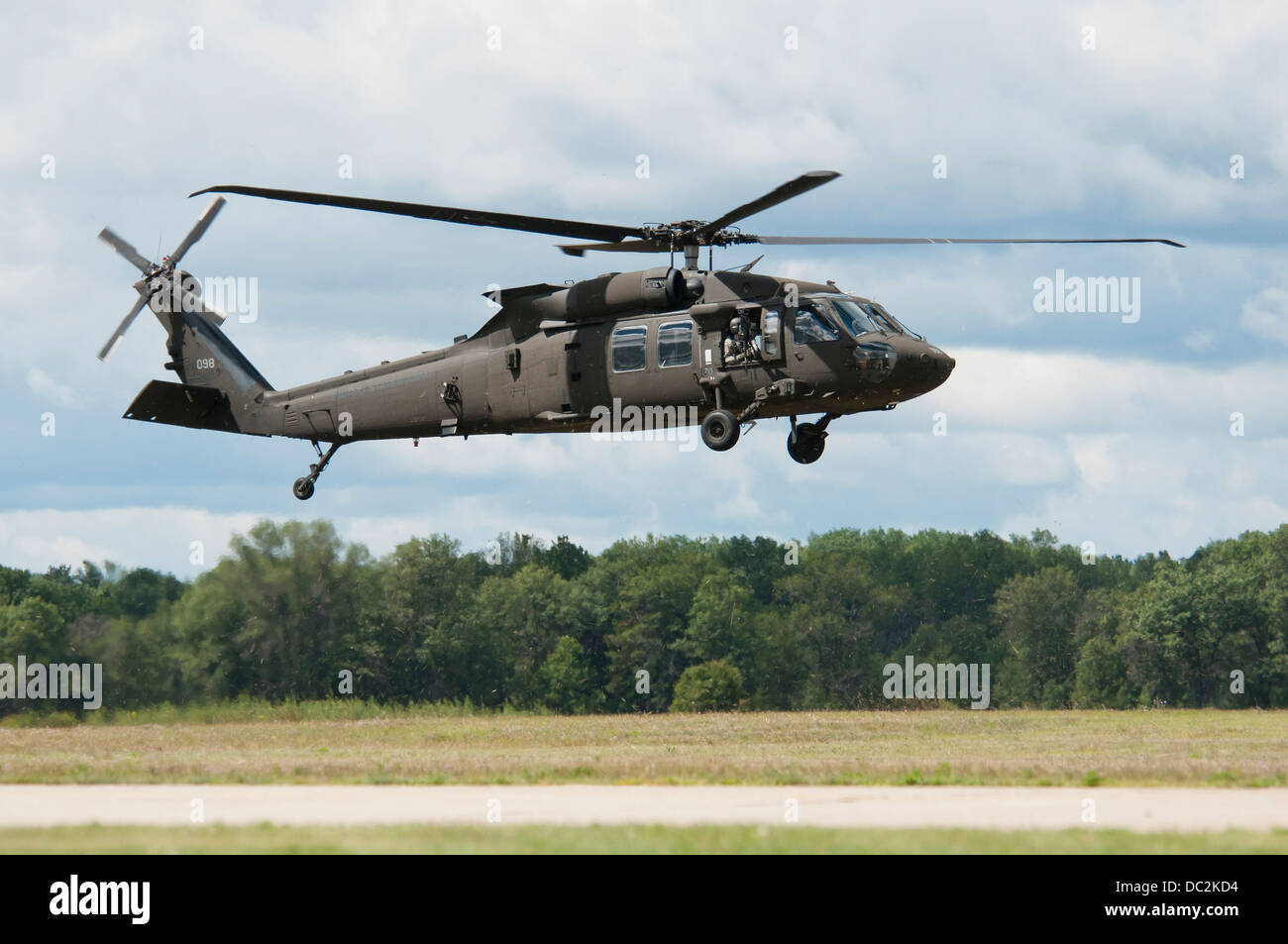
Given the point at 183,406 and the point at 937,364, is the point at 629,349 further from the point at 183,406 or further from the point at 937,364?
the point at 183,406

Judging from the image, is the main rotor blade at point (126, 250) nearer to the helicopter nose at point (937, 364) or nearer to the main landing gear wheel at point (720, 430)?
the main landing gear wheel at point (720, 430)

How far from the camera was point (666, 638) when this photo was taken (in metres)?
103

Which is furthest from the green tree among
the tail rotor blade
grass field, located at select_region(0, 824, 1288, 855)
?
grass field, located at select_region(0, 824, 1288, 855)

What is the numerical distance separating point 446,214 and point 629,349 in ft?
15.1

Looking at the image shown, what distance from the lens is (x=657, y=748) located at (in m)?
33.8

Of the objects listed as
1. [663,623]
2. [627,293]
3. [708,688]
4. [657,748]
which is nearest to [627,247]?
[627,293]

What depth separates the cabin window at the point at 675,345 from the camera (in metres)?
29.2

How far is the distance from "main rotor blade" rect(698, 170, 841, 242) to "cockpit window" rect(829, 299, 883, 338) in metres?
2.34

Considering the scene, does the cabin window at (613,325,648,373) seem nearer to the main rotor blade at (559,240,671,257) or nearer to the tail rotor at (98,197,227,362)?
the main rotor blade at (559,240,671,257)

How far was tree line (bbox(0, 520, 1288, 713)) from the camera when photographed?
158ft

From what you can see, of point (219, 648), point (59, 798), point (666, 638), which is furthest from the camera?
point (666, 638)
